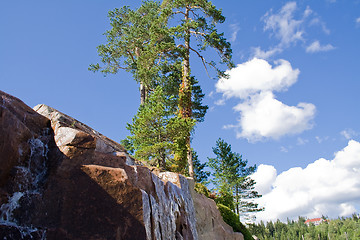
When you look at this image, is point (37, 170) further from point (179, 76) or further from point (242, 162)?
point (242, 162)

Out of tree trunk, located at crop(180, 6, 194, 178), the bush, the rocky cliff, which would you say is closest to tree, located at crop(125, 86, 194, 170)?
tree trunk, located at crop(180, 6, 194, 178)

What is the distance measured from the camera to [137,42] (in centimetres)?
2303

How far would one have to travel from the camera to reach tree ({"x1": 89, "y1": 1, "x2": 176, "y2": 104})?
811 inches

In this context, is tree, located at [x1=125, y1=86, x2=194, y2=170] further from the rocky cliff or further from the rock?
the rocky cliff

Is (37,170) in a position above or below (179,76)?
below

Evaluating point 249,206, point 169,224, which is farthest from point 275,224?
point 169,224

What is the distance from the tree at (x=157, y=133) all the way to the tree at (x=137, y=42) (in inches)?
208

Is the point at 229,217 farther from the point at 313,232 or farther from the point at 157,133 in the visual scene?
the point at 313,232

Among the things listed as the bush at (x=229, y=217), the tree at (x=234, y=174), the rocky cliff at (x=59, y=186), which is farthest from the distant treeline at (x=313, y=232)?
the rocky cliff at (x=59, y=186)

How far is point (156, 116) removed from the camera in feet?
51.8

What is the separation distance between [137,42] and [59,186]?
19.4 m

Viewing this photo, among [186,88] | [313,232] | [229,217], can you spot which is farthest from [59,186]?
[313,232]

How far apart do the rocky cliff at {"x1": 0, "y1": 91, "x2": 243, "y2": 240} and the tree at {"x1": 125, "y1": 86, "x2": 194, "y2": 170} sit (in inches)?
361

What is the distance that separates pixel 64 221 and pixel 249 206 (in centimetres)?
2901
